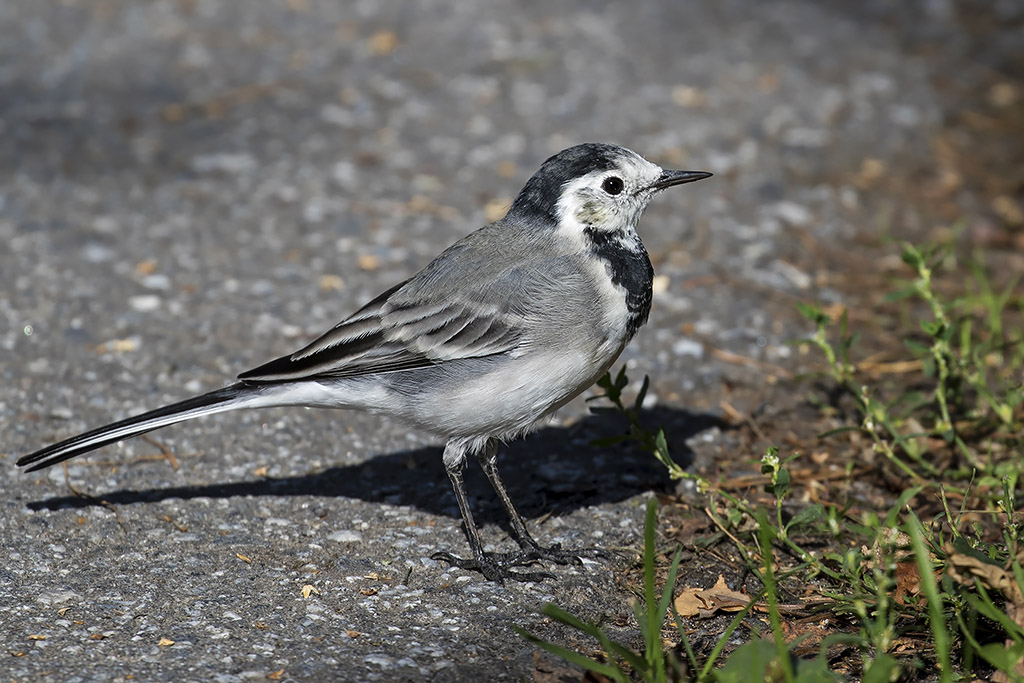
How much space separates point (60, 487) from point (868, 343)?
408 centimetres

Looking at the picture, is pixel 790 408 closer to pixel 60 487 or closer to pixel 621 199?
pixel 621 199

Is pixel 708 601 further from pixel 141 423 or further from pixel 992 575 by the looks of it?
pixel 141 423

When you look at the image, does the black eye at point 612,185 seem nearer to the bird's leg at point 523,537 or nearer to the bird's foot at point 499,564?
A: the bird's leg at point 523,537

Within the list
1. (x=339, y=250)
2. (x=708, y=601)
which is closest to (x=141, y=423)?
(x=708, y=601)

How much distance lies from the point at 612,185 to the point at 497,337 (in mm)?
837

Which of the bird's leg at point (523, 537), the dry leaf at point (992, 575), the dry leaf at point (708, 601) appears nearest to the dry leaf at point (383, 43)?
the bird's leg at point (523, 537)

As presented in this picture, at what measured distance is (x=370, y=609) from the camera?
3994mm

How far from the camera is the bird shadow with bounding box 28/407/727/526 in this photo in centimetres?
479

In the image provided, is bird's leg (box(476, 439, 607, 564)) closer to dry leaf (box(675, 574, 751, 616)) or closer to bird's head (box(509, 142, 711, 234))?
dry leaf (box(675, 574, 751, 616))

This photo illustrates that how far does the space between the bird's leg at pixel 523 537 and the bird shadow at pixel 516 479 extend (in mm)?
279

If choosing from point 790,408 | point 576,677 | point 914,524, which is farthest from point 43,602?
point 790,408

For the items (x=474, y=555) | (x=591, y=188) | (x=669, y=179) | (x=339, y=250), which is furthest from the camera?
(x=339, y=250)

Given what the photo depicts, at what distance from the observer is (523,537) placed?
14.6ft

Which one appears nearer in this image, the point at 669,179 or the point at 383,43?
the point at 669,179
